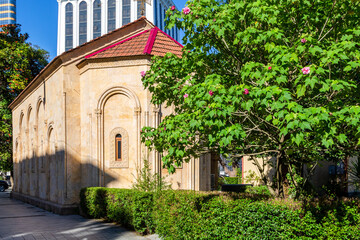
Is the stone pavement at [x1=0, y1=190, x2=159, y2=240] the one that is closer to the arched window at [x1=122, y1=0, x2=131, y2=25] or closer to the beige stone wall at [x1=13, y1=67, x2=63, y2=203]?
the beige stone wall at [x1=13, y1=67, x2=63, y2=203]

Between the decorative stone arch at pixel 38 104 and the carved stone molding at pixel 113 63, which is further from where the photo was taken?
the decorative stone arch at pixel 38 104

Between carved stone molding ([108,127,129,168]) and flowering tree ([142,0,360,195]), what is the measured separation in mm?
6387

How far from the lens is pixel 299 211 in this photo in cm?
676

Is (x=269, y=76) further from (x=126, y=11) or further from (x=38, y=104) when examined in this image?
(x=126, y=11)

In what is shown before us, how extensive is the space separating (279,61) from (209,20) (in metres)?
1.61

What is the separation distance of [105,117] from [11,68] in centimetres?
1590

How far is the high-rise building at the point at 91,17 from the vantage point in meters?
97.9

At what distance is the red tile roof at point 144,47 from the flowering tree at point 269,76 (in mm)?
6722

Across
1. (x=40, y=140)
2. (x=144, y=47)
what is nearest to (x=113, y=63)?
(x=144, y=47)

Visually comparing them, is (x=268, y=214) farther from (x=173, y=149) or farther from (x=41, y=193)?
(x=41, y=193)

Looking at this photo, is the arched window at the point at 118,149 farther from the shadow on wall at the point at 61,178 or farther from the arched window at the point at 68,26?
the arched window at the point at 68,26

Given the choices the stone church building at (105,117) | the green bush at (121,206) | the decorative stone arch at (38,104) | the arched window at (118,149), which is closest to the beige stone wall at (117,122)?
the stone church building at (105,117)

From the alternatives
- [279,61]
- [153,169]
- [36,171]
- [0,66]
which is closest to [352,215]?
[279,61]

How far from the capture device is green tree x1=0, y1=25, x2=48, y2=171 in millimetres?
27156
